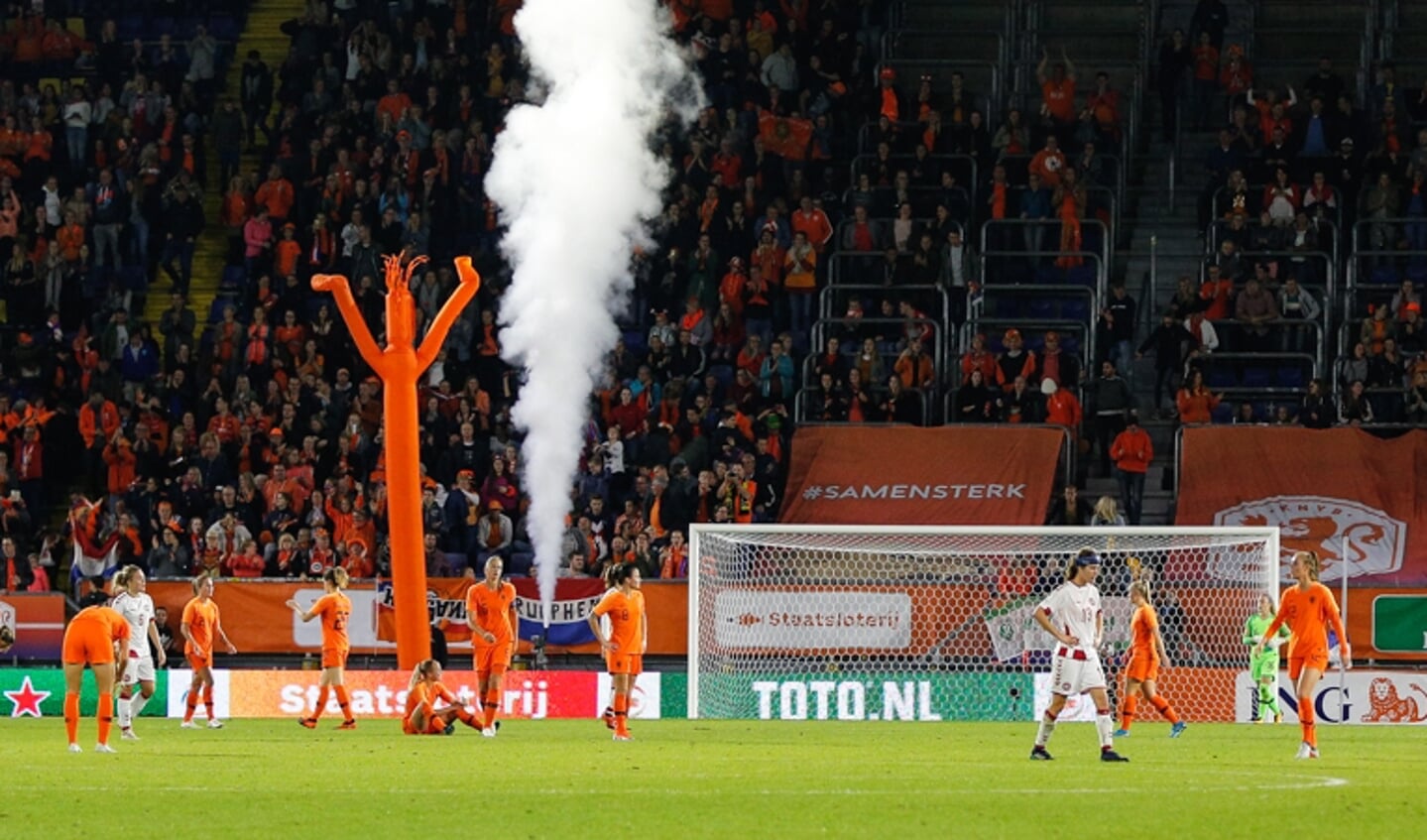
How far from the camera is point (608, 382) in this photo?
33.3 meters

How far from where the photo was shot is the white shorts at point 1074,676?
1934cm

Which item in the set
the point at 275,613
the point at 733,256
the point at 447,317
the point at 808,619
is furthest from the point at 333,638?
the point at 733,256

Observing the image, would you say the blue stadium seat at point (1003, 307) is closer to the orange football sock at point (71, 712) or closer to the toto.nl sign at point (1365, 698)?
the toto.nl sign at point (1365, 698)

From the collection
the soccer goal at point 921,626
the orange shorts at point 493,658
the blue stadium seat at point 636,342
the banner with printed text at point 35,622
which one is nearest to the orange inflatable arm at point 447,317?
the orange shorts at point 493,658

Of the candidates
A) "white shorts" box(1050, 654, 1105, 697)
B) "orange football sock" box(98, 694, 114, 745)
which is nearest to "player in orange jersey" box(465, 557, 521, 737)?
"orange football sock" box(98, 694, 114, 745)

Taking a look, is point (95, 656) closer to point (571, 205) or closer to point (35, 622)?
point (35, 622)

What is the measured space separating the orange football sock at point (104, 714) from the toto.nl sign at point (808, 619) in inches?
345

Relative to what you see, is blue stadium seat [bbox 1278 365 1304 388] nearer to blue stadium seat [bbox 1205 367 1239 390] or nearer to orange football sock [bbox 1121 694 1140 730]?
blue stadium seat [bbox 1205 367 1239 390]

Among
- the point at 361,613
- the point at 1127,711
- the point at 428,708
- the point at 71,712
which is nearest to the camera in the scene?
the point at 71,712

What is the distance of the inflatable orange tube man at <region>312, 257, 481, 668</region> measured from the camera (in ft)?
83.7

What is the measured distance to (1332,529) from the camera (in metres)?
30.1

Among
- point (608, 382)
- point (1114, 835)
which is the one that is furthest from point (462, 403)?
point (1114, 835)

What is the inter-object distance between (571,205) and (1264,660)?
10971 mm

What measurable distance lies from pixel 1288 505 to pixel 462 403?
Result: 411 inches
